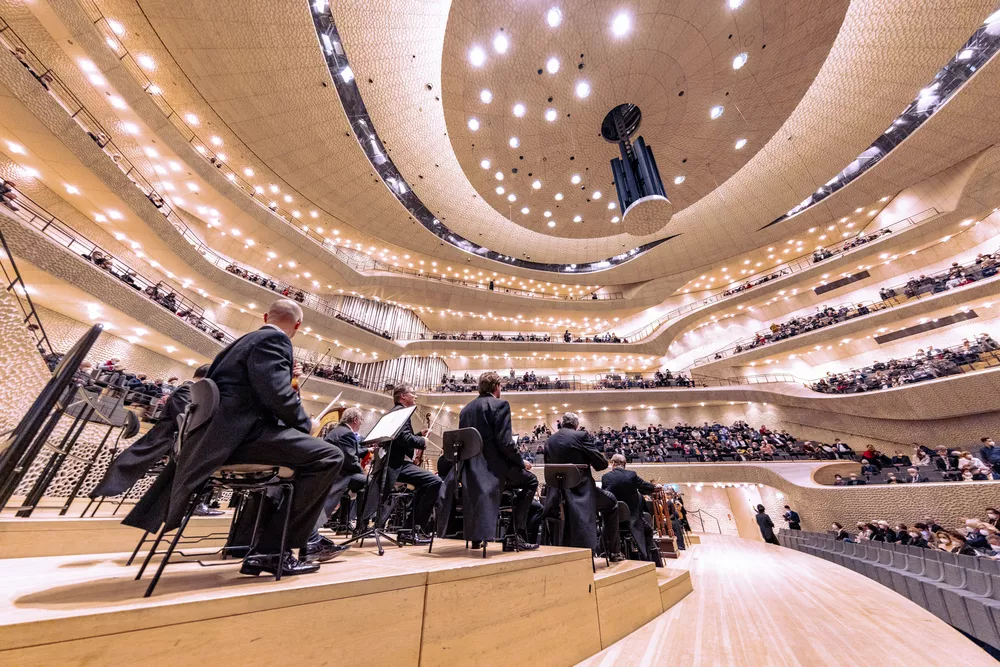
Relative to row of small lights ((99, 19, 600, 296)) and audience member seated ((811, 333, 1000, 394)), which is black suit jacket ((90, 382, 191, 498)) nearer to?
row of small lights ((99, 19, 600, 296))

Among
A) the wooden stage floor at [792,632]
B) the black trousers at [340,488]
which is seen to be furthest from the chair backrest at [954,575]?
the black trousers at [340,488]

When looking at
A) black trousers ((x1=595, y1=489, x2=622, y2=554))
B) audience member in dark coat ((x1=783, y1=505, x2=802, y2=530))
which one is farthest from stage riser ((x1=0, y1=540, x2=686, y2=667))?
audience member in dark coat ((x1=783, y1=505, x2=802, y2=530))

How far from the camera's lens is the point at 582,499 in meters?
2.88

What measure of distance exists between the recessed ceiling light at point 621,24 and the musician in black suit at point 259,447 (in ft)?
28.9

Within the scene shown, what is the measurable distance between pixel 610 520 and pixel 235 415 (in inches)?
121

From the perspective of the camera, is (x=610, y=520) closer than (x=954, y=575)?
Yes

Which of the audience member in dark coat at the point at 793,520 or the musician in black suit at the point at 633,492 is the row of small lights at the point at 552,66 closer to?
the musician in black suit at the point at 633,492

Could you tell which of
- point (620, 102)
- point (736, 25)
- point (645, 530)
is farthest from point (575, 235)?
point (645, 530)

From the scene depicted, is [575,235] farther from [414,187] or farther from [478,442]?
[478,442]

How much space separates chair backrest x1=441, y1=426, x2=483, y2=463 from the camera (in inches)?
89.4

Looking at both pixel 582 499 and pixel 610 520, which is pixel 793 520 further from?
pixel 582 499

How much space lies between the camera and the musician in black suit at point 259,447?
132cm

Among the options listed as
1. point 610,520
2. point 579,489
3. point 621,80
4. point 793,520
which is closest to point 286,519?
point 579,489

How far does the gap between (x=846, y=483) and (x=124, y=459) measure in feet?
49.4
